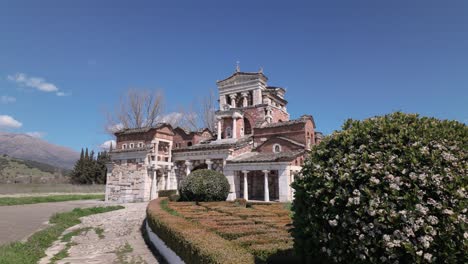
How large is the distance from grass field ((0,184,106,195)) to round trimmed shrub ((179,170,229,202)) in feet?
97.4

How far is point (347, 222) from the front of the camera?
11.8ft

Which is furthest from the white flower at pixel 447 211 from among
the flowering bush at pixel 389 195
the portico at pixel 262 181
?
the portico at pixel 262 181

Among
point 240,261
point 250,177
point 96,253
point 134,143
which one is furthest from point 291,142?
point 240,261

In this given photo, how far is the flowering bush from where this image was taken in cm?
312

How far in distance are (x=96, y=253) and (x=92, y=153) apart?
50984mm

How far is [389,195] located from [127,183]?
96.8 feet

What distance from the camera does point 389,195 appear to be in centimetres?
339

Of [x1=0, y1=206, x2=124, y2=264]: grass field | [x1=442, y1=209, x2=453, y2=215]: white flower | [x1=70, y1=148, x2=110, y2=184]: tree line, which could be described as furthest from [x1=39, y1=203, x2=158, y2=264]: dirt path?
[x1=70, y1=148, x2=110, y2=184]: tree line

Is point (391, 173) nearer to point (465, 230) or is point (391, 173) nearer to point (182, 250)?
point (465, 230)

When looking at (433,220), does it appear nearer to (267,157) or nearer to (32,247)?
(32,247)

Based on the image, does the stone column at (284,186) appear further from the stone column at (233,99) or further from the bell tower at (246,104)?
the stone column at (233,99)

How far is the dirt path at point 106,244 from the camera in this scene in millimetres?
8656

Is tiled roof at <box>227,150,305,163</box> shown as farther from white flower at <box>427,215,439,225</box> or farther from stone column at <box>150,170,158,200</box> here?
white flower at <box>427,215,439,225</box>

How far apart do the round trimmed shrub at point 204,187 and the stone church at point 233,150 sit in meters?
5.17
